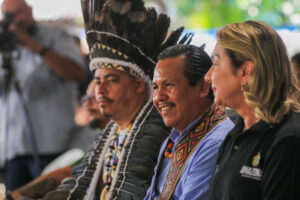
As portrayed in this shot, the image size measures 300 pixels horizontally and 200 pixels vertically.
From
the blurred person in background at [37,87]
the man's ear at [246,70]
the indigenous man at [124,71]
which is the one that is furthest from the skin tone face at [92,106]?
the man's ear at [246,70]

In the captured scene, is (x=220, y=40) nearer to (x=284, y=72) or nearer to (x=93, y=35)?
(x=284, y=72)

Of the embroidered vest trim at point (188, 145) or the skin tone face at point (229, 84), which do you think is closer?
the skin tone face at point (229, 84)

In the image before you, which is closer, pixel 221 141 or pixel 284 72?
pixel 284 72

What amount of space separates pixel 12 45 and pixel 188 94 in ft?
9.09

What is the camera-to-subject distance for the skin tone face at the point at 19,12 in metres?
4.86

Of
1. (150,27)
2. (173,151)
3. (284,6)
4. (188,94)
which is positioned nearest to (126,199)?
(173,151)

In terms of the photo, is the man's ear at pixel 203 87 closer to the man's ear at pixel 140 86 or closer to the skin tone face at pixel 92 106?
the man's ear at pixel 140 86

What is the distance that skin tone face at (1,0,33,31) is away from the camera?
486cm

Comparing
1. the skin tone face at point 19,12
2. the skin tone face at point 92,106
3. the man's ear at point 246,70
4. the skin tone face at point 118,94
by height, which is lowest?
the skin tone face at point 92,106

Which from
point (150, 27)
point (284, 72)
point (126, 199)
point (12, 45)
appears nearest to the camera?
point (284, 72)

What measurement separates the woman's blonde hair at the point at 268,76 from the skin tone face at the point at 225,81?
0.06m

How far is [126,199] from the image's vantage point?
110 inches

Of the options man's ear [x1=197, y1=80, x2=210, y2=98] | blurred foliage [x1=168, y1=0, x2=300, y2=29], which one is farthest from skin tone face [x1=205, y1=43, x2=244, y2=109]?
blurred foliage [x1=168, y1=0, x2=300, y2=29]

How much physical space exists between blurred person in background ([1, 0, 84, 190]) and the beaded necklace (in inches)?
68.2
